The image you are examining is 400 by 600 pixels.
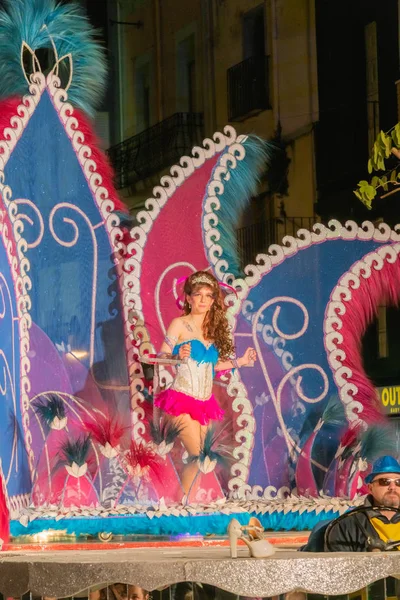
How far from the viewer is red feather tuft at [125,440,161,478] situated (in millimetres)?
7410

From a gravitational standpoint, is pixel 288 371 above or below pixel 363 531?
above

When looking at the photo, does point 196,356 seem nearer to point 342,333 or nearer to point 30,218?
point 342,333

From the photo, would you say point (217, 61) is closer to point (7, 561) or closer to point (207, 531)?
point (207, 531)

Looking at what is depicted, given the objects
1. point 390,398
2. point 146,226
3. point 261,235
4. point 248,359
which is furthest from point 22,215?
point 390,398

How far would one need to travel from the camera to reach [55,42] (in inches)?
298

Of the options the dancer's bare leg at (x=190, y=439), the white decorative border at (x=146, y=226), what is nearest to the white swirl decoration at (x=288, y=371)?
the dancer's bare leg at (x=190, y=439)

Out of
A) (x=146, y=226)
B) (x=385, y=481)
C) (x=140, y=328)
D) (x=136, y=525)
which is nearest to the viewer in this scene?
(x=385, y=481)

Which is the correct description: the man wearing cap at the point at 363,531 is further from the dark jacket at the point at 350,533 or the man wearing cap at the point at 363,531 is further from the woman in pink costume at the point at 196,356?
the woman in pink costume at the point at 196,356

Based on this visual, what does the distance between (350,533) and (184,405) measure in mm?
3501

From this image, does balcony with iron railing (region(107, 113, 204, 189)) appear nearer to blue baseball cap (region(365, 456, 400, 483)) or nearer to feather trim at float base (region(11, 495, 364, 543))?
feather trim at float base (region(11, 495, 364, 543))

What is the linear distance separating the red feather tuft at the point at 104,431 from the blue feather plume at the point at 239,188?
1.06 meters

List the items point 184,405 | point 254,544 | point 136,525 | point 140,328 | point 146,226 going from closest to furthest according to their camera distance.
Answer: point 254,544 → point 136,525 → point 184,405 → point 140,328 → point 146,226

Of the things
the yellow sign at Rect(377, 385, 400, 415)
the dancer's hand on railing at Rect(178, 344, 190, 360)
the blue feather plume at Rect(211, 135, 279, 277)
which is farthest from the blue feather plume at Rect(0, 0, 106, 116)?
the yellow sign at Rect(377, 385, 400, 415)

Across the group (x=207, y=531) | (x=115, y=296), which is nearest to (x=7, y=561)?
(x=207, y=531)
